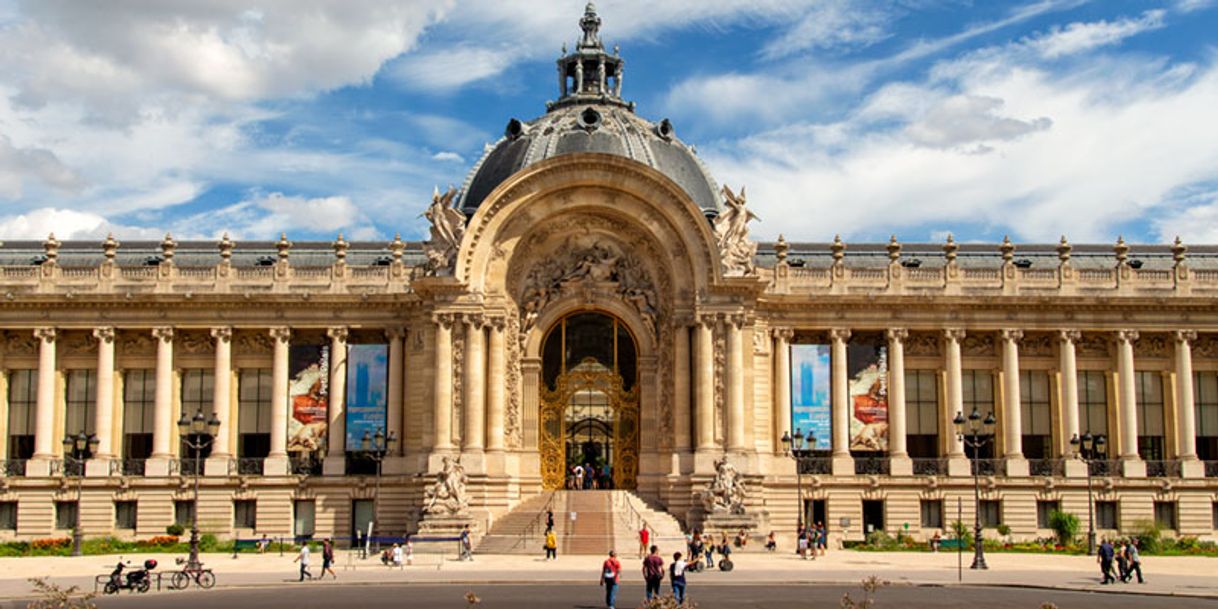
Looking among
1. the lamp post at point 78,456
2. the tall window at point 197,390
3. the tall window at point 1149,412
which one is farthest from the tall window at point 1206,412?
the lamp post at point 78,456

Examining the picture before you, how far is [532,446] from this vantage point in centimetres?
5928

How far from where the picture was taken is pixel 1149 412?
205ft

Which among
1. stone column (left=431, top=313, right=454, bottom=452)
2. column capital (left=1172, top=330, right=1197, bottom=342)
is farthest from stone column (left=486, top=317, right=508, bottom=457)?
column capital (left=1172, top=330, right=1197, bottom=342)

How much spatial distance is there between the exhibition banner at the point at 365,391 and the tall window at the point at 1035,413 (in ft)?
91.2

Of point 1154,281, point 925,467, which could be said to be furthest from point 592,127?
point 1154,281

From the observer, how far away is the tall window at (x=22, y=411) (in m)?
61.6

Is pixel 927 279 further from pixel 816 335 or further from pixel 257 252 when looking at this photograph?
pixel 257 252

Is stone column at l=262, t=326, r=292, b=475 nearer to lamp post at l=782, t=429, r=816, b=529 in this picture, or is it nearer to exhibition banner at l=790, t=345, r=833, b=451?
lamp post at l=782, t=429, r=816, b=529

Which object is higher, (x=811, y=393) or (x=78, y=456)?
(x=811, y=393)

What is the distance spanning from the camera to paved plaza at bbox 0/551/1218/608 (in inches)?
1410

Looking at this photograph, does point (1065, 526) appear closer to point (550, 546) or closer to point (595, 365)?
point (595, 365)

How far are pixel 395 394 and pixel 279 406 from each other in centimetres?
501

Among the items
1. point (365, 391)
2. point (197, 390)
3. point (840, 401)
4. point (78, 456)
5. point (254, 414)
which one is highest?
point (197, 390)

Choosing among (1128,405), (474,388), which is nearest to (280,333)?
(474,388)
